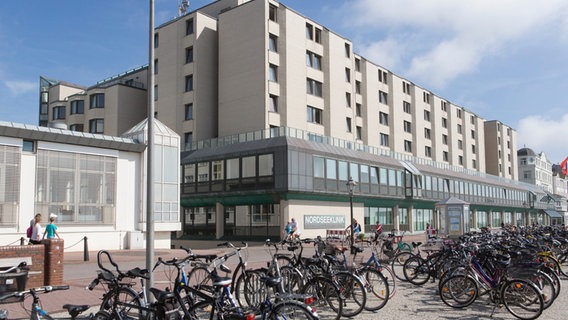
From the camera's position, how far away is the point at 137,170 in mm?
23297

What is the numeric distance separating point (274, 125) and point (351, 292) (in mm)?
29888

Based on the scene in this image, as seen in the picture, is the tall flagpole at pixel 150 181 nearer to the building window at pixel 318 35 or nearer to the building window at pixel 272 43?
the building window at pixel 272 43

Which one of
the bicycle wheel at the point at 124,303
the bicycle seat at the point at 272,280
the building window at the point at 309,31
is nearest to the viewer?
the bicycle wheel at the point at 124,303


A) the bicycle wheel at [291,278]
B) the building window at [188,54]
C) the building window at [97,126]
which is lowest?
the bicycle wheel at [291,278]

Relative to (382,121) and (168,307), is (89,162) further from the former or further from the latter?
(382,121)

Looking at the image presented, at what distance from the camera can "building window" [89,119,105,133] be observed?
167 feet

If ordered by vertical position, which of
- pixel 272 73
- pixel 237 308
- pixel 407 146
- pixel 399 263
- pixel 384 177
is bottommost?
pixel 399 263

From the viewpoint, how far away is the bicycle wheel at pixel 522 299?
25.4ft

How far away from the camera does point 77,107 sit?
178ft

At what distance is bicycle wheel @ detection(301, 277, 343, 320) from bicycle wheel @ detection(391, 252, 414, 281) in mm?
4626

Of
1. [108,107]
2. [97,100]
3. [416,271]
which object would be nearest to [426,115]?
[108,107]

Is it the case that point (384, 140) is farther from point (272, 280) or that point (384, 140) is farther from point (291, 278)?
point (272, 280)

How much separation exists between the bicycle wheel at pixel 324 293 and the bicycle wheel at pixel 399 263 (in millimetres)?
4626

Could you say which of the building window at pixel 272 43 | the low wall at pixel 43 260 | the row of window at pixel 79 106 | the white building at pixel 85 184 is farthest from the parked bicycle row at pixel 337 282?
the row of window at pixel 79 106
